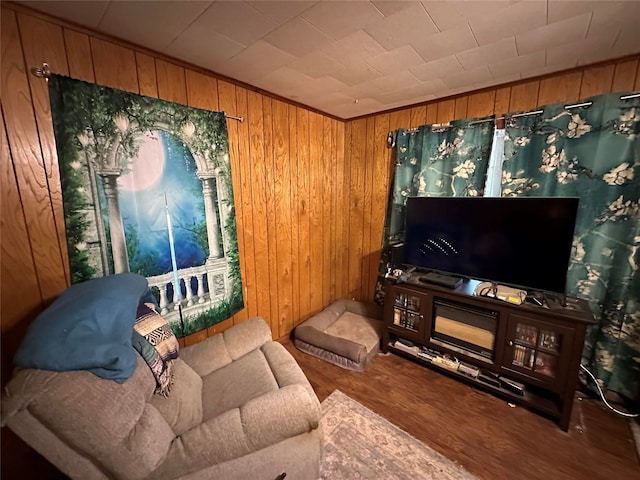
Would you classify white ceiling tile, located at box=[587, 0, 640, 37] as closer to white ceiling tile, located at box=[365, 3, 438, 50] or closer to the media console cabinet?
white ceiling tile, located at box=[365, 3, 438, 50]

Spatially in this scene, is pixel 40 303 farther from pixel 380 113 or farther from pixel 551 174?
pixel 551 174

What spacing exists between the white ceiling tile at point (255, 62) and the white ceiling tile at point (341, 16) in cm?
34

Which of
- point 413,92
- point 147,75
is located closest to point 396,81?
point 413,92

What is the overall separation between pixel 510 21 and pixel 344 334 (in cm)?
245

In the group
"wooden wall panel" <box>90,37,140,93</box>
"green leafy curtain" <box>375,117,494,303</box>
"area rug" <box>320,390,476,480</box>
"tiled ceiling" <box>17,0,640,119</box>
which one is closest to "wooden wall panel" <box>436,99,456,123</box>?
"green leafy curtain" <box>375,117,494,303</box>

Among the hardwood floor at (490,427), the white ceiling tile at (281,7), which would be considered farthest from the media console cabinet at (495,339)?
the white ceiling tile at (281,7)

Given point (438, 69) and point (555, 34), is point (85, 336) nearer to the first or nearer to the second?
point (438, 69)

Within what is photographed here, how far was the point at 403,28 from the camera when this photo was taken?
134 cm

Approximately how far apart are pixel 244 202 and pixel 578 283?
256 centimetres

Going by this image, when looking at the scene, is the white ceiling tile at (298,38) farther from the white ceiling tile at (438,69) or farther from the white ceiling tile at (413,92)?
the white ceiling tile at (413,92)

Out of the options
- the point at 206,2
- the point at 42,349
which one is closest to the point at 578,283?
the point at 206,2

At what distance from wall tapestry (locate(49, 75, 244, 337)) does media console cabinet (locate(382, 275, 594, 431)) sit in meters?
1.46

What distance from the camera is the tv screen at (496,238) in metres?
1.67

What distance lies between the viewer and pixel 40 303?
1301mm
